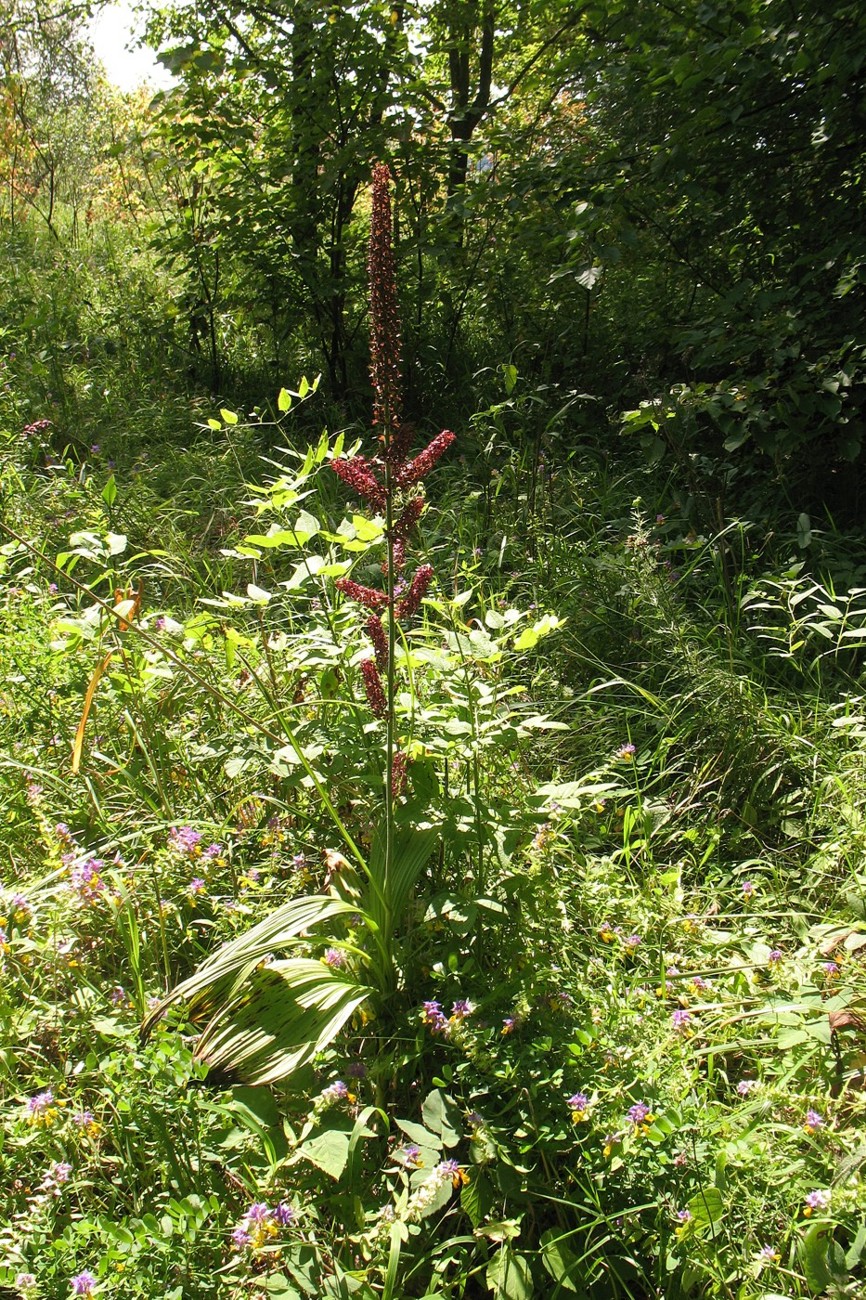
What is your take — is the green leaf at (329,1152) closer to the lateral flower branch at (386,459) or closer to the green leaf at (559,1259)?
the green leaf at (559,1259)

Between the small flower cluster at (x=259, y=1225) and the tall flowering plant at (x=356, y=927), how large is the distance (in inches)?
7.2

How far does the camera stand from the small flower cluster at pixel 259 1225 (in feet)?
4.08

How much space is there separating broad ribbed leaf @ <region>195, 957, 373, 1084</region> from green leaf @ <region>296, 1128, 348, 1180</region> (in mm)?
103

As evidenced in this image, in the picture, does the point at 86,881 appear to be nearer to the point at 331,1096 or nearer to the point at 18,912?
the point at 18,912

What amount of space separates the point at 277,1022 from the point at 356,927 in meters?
0.25

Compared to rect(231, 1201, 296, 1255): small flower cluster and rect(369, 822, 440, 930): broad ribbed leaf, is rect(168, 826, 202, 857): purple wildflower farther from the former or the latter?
rect(231, 1201, 296, 1255): small flower cluster

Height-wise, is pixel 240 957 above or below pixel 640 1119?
above

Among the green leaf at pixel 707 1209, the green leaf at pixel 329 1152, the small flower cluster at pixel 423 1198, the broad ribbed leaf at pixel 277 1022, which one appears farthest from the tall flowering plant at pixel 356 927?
the green leaf at pixel 707 1209

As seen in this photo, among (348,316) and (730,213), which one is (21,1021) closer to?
(730,213)

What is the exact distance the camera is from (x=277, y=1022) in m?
1.48

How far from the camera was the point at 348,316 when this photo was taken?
554cm

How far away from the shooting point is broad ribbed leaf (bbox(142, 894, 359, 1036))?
1525mm

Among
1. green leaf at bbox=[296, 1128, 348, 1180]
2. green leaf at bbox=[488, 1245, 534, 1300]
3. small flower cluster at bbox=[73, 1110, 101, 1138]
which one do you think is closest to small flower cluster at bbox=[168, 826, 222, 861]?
small flower cluster at bbox=[73, 1110, 101, 1138]

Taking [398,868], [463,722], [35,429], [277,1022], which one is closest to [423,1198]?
[277,1022]
